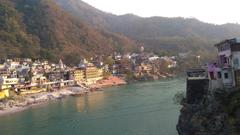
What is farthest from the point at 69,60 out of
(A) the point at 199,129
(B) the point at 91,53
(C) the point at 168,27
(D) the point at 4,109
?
(C) the point at 168,27

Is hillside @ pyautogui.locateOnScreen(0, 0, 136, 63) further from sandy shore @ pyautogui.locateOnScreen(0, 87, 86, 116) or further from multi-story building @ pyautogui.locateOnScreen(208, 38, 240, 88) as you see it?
multi-story building @ pyautogui.locateOnScreen(208, 38, 240, 88)

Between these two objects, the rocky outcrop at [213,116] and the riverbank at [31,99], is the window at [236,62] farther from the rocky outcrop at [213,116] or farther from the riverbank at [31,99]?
the riverbank at [31,99]

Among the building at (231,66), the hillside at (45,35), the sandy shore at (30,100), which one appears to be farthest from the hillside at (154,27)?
the building at (231,66)

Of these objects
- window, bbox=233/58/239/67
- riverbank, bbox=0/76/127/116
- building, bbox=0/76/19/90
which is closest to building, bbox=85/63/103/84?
riverbank, bbox=0/76/127/116

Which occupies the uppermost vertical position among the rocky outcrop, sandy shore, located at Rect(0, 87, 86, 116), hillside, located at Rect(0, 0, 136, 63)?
hillside, located at Rect(0, 0, 136, 63)

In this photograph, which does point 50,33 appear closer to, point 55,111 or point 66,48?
point 66,48

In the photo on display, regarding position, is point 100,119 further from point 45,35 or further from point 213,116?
point 45,35

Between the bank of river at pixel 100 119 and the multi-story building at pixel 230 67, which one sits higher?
the multi-story building at pixel 230 67

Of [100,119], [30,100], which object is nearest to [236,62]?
[100,119]

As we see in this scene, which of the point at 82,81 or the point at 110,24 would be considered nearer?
the point at 82,81
